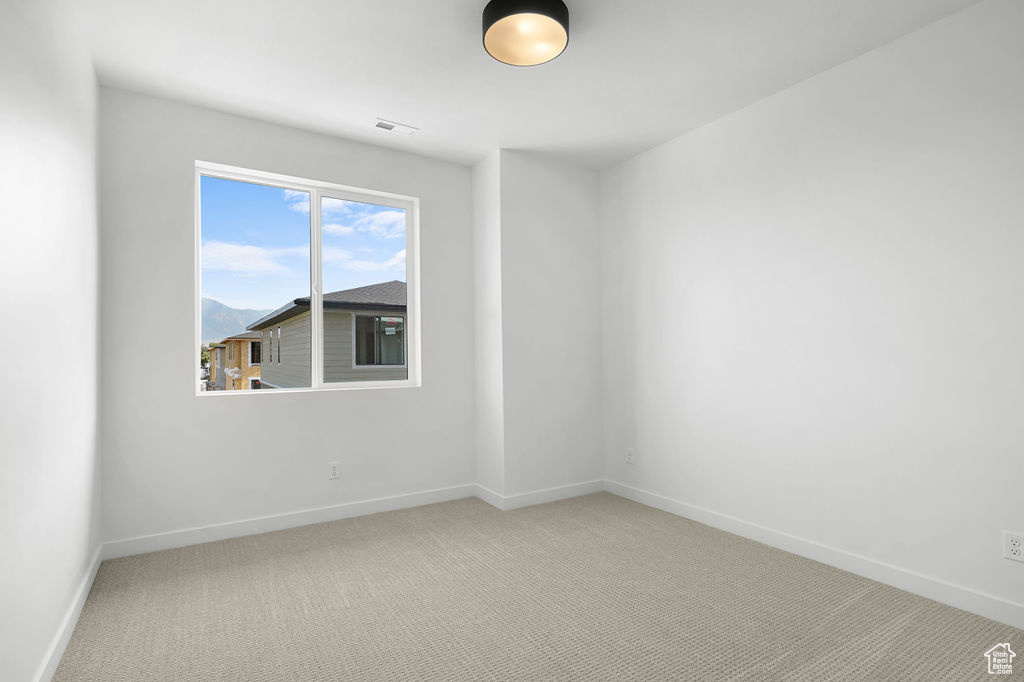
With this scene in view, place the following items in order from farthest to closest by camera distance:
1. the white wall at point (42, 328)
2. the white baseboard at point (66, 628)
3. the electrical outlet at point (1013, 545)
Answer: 1. the electrical outlet at point (1013, 545)
2. the white baseboard at point (66, 628)
3. the white wall at point (42, 328)

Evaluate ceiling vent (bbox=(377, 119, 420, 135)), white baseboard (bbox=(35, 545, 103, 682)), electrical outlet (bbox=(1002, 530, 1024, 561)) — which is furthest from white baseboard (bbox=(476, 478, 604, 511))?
ceiling vent (bbox=(377, 119, 420, 135))

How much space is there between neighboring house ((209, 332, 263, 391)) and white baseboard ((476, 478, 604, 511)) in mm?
1792

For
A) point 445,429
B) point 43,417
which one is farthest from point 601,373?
point 43,417

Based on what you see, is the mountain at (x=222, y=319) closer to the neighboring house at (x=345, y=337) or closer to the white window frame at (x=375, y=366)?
the neighboring house at (x=345, y=337)

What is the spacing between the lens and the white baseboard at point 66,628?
1.81 metres

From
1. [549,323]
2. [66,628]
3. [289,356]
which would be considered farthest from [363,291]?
[66,628]

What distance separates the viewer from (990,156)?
229cm

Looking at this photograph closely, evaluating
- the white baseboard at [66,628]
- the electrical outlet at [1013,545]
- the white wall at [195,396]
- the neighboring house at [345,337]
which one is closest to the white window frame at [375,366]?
the neighboring house at [345,337]

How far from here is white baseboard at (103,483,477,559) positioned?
118 inches

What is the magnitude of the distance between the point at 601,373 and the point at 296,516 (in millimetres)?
2472

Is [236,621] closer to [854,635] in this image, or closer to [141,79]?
[854,635]

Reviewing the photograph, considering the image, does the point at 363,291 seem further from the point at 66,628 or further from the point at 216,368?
the point at 66,628

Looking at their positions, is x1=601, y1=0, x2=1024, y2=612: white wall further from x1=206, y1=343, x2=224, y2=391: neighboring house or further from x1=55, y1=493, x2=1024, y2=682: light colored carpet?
x1=206, y1=343, x2=224, y2=391: neighboring house

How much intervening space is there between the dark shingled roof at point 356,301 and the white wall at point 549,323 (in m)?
0.83
